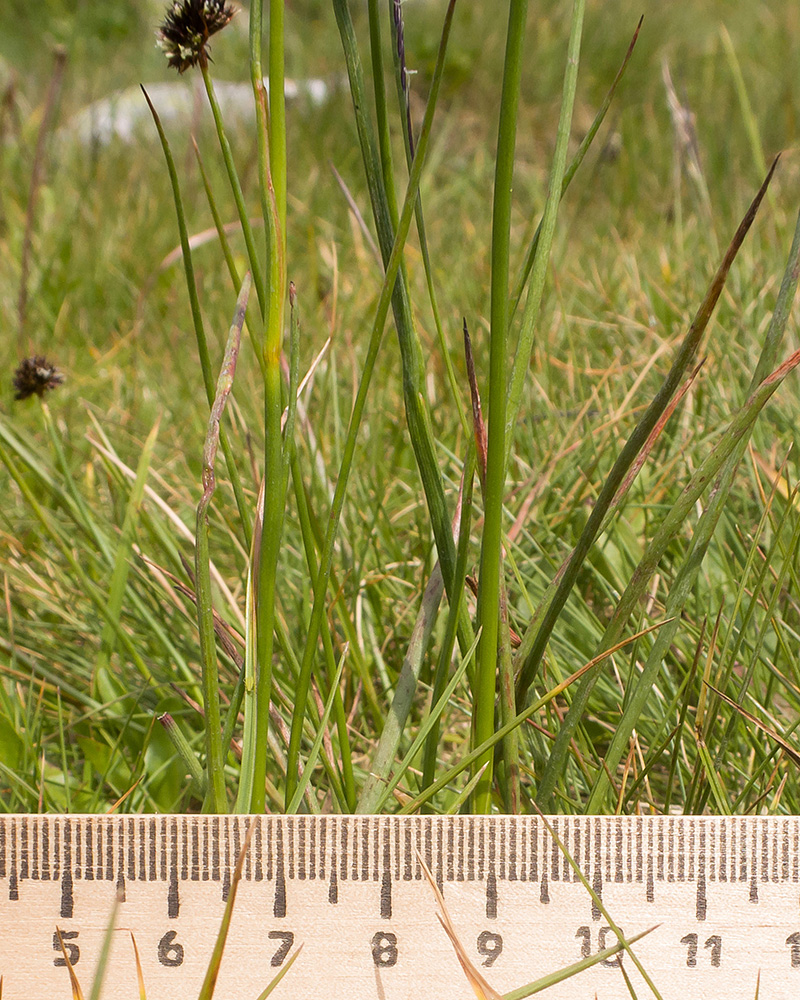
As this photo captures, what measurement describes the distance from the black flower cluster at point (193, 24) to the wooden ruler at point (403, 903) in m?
0.56

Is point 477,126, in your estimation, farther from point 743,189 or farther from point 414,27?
point 743,189

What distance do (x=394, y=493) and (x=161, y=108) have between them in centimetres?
334

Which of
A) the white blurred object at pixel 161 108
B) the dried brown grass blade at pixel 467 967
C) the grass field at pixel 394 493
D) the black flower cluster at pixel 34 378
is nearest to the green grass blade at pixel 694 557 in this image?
the grass field at pixel 394 493

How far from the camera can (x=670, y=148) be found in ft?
10.9

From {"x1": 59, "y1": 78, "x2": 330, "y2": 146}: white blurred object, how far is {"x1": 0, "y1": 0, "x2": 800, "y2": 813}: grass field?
10cm

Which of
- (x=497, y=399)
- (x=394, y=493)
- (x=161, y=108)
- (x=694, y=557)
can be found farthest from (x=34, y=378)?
(x=161, y=108)

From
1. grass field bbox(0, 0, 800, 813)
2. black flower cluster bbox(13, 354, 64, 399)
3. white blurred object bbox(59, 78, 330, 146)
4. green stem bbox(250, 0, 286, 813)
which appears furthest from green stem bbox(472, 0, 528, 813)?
white blurred object bbox(59, 78, 330, 146)

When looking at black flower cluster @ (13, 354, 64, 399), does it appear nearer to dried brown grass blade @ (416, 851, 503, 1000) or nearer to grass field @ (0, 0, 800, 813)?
grass field @ (0, 0, 800, 813)

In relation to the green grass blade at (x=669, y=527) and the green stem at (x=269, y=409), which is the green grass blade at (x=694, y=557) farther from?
the green stem at (x=269, y=409)

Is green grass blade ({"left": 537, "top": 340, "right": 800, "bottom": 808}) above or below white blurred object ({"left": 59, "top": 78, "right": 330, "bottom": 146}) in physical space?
below

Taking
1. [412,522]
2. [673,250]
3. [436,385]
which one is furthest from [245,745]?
[673,250]

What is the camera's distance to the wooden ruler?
62 centimetres

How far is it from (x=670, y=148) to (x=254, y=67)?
3156mm

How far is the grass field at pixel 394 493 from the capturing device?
0.77 m
